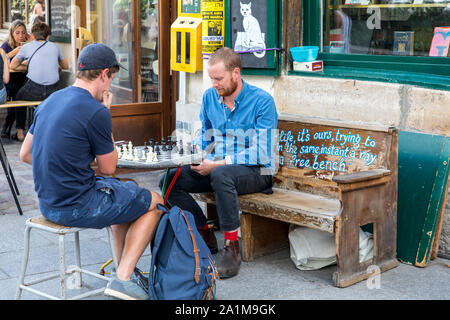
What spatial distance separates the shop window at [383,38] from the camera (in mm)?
4465

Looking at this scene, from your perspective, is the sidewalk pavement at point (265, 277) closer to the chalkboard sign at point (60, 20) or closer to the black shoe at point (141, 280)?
the black shoe at point (141, 280)

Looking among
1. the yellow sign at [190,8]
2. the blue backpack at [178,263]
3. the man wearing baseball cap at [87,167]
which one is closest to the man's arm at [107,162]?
the man wearing baseball cap at [87,167]

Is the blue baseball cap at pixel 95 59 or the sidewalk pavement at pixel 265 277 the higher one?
the blue baseball cap at pixel 95 59

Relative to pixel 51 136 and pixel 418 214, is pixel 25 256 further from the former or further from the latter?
pixel 418 214

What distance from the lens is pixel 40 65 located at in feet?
28.1

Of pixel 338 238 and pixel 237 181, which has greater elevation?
pixel 237 181

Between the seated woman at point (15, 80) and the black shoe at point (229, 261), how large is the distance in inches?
223

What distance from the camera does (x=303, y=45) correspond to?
525cm

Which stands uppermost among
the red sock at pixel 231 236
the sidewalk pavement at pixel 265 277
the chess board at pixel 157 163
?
the chess board at pixel 157 163

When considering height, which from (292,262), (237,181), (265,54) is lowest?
(292,262)

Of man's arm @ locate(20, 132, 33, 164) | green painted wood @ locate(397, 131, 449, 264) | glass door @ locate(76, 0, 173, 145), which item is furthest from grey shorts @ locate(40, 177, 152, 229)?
glass door @ locate(76, 0, 173, 145)

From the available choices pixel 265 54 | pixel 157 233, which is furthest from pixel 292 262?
pixel 265 54

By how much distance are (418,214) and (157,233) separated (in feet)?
5.92

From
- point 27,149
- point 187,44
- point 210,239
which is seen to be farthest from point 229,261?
point 187,44
